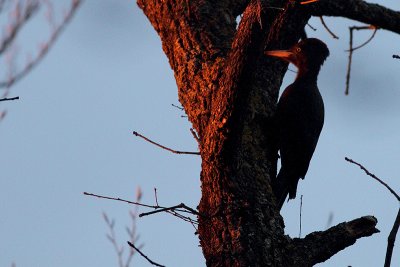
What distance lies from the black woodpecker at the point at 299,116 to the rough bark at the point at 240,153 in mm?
269

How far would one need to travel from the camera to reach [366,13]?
4777mm

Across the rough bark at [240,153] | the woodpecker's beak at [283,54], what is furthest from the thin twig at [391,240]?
the woodpecker's beak at [283,54]

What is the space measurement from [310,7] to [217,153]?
1.45 m

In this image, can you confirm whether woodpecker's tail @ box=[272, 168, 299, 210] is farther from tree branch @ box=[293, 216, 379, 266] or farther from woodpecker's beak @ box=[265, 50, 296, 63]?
tree branch @ box=[293, 216, 379, 266]

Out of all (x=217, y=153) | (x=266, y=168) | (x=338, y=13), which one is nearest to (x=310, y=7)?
(x=338, y=13)

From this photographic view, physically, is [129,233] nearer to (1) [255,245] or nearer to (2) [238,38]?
(1) [255,245]

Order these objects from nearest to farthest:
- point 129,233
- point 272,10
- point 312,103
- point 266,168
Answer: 1. point 272,10
2. point 266,168
3. point 129,233
4. point 312,103

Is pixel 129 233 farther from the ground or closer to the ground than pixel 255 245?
farther from the ground

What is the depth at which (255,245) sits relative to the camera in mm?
3527

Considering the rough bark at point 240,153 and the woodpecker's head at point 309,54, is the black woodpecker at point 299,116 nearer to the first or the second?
the woodpecker's head at point 309,54

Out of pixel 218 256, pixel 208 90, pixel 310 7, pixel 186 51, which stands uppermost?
pixel 310 7

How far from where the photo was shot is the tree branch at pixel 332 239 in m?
3.60

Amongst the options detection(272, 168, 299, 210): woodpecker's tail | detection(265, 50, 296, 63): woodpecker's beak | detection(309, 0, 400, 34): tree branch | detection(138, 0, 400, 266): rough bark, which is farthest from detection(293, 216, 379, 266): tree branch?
detection(309, 0, 400, 34): tree branch

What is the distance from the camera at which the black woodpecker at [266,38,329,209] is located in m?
4.77
